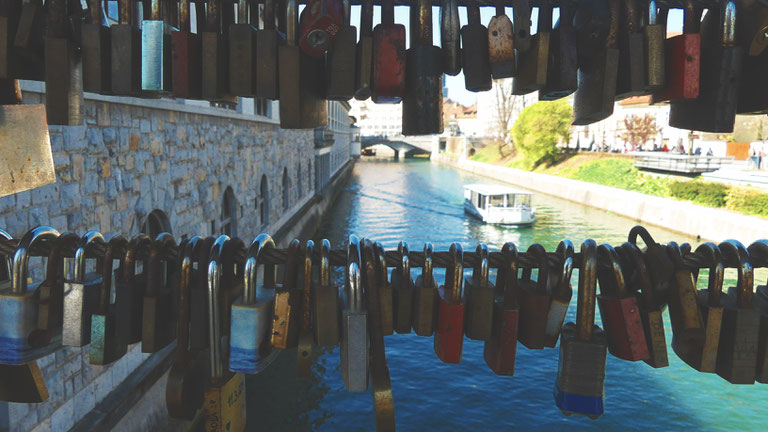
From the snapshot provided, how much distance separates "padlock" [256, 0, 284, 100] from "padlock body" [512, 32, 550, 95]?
0.78 meters

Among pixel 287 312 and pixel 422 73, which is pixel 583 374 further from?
pixel 422 73

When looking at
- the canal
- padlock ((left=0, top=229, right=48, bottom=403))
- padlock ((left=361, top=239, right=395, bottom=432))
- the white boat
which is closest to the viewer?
padlock ((left=361, top=239, right=395, bottom=432))

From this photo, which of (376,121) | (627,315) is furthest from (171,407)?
(376,121)

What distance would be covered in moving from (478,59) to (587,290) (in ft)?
2.65

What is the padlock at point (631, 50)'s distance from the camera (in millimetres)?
1613

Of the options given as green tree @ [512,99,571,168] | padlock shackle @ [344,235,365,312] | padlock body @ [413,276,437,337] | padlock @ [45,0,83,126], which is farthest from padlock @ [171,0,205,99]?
green tree @ [512,99,571,168]

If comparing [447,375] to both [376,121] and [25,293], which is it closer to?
[25,293]

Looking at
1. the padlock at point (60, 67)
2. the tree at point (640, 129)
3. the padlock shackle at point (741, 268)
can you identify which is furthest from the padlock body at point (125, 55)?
the tree at point (640, 129)

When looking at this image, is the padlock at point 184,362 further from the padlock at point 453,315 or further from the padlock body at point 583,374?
the padlock body at point 583,374

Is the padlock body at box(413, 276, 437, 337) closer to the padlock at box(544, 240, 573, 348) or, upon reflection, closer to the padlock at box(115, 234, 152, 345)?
the padlock at box(544, 240, 573, 348)

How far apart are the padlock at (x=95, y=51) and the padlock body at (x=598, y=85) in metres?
1.53

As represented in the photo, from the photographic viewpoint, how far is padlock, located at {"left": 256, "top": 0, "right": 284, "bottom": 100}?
1646 mm

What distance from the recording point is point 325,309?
66.0 inches

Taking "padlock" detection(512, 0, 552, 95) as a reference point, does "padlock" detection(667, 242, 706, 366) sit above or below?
below
